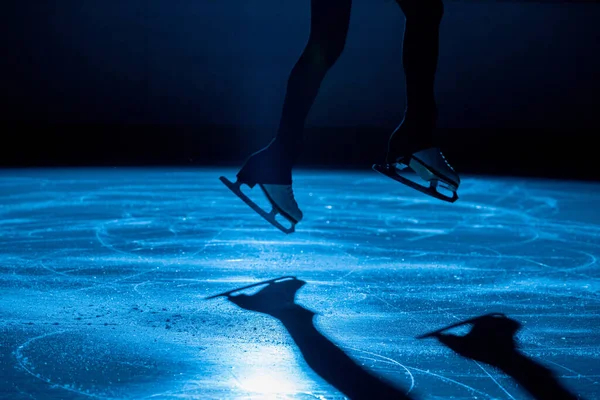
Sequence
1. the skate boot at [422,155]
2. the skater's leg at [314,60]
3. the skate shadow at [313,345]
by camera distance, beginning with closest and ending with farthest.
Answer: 1. the skate shadow at [313,345]
2. the skater's leg at [314,60]
3. the skate boot at [422,155]

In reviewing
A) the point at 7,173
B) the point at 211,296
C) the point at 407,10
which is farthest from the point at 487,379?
the point at 7,173

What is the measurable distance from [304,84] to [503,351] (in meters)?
0.84

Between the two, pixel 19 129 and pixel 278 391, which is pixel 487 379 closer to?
pixel 278 391

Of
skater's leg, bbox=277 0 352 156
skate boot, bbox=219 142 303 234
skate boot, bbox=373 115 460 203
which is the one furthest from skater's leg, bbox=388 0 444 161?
skate boot, bbox=219 142 303 234

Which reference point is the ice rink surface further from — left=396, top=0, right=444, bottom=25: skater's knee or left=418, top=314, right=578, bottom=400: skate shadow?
left=396, top=0, right=444, bottom=25: skater's knee

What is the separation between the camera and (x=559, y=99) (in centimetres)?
→ 834

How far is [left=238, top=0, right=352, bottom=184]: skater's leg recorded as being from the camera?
1.92 metres

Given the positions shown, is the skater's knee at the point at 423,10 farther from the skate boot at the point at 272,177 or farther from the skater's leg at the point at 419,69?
the skate boot at the point at 272,177

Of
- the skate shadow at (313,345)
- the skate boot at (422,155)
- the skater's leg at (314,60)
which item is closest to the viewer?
the skate shadow at (313,345)

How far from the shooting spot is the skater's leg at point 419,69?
1958 mm

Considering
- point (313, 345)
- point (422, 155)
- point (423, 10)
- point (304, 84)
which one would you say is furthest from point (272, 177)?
point (313, 345)

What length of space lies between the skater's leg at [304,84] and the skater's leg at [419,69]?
6.2 inches

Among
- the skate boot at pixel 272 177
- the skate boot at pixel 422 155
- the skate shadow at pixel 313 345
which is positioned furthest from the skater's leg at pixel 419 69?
the skate shadow at pixel 313 345

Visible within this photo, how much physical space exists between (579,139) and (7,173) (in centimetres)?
530
